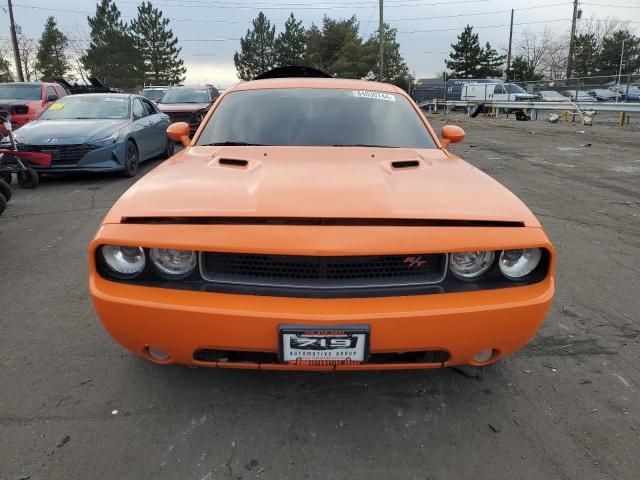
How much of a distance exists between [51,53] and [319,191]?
2536 inches

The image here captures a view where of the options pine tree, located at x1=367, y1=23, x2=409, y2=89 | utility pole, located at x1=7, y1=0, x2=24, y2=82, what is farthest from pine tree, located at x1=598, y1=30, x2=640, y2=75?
utility pole, located at x1=7, y1=0, x2=24, y2=82

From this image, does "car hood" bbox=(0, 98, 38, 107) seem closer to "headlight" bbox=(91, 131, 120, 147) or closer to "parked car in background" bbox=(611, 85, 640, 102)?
"headlight" bbox=(91, 131, 120, 147)

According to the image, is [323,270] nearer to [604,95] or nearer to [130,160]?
[130,160]

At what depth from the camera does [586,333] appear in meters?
3.11

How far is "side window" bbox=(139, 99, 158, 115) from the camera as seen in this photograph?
32.6 feet

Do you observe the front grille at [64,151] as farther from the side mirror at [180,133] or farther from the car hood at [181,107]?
the car hood at [181,107]

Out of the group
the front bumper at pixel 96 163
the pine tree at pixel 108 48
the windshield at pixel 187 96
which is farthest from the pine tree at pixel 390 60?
the front bumper at pixel 96 163

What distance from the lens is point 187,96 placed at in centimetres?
1490

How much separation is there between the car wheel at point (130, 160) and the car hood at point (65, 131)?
0.36 metres

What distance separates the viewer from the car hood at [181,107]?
13445 mm

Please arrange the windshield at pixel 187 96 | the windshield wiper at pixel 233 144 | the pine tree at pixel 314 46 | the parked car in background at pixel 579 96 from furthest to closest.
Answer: the pine tree at pixel 314 46
the parked car in background at pixel 579 96
the windshield at pixel 187 96
the windshield wiper at pixel 233 144

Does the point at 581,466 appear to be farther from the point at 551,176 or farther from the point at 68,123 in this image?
the point at 68,123

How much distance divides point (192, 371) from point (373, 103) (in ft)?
7.03

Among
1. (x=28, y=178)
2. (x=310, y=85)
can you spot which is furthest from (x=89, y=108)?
(x=310, y=85)
